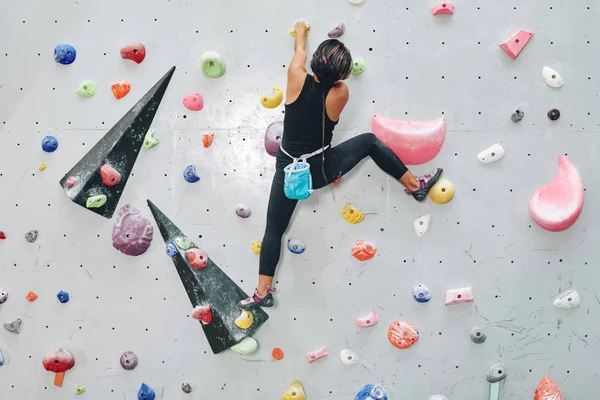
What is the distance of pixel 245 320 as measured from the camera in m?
2.76

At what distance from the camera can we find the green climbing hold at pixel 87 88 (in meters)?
2.81

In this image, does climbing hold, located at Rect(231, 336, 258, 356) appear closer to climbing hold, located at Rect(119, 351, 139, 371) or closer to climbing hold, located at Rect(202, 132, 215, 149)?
climbing hold, located at Rect(119, 351, 139, 371)

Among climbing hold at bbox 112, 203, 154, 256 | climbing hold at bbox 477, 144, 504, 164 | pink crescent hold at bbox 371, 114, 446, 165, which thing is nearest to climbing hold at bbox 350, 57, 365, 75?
pink crescent hold at bbox 371, 114, 446, 165

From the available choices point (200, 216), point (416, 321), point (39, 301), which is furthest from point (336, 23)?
point (39, 301)

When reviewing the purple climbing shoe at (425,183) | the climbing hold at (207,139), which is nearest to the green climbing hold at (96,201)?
the climbing hold at (207,139)

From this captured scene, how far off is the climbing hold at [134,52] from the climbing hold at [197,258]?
0.92 meters

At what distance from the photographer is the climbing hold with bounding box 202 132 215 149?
2748mm

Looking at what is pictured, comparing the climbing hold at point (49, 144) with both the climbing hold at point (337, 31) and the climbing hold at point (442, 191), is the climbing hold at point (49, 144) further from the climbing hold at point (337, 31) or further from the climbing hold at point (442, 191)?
the climbing hold at point (442, 191)

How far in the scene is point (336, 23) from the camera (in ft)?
8.86

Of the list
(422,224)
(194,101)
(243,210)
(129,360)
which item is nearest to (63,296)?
(129,360)

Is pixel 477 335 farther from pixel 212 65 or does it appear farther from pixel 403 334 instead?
pixel 212 65

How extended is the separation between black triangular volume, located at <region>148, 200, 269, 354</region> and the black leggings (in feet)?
0.87

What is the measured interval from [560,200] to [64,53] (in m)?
2.34

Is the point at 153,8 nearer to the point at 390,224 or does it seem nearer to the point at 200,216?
the point at 200,216
